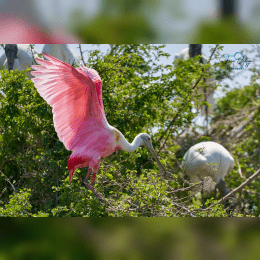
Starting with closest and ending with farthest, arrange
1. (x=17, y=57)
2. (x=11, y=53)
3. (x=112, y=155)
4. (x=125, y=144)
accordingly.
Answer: (x=125, y=144) < (x=112, y=155) < (x=11, y=53) < (x=17, y=57)

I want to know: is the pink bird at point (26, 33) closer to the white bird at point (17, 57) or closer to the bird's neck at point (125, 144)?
the bird's neck at point (125, 144)

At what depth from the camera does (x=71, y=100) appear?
2664mm

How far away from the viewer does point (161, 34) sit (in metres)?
2.55

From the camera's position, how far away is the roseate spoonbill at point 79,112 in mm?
2550

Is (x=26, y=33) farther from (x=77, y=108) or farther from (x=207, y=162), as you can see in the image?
(x=207, y=162)

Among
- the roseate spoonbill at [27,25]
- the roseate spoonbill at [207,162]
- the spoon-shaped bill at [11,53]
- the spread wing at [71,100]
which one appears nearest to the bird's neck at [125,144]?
the spread wing at [71,100]

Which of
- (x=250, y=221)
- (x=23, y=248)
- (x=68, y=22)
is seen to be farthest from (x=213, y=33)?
(x=23, y=248)

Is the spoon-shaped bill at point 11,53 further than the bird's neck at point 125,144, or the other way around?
the spoon-shaped bill at point 11,53

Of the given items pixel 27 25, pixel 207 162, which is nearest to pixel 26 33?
pixel 27 25

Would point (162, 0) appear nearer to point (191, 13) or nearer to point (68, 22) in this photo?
point (191, 13)

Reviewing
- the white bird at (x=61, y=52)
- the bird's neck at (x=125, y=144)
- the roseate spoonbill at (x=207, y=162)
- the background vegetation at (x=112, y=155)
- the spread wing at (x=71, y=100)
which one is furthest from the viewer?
the white bird at (x=61, y=52)

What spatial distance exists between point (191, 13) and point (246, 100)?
4.73 metres

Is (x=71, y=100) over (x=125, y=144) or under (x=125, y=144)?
over

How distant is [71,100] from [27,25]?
23.7 inches
